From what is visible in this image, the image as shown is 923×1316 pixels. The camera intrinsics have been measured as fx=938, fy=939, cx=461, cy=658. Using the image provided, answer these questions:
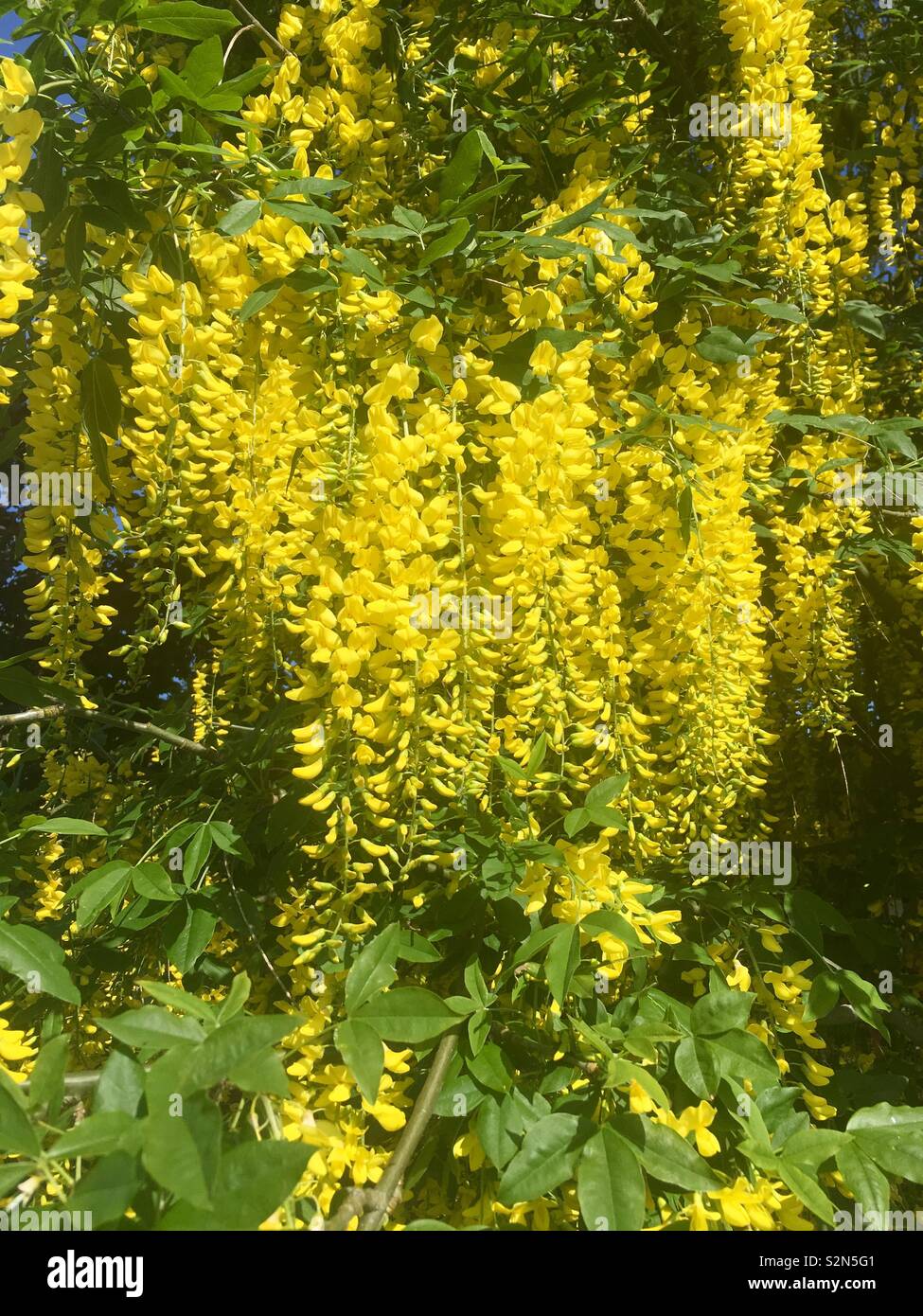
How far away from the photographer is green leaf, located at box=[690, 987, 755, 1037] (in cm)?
135

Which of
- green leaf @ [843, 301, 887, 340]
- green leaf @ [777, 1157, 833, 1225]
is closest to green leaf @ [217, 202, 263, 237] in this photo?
green leaf @ [777, 1157, 833, 1225]

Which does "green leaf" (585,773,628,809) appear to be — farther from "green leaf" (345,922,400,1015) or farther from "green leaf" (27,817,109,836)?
"green leaf" (27,817,109,836)

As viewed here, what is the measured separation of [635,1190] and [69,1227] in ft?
2.01

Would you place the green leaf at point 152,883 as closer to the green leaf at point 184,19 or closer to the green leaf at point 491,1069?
the green leaf at point 491,1069

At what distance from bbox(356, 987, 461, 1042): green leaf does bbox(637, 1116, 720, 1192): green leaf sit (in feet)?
0.93

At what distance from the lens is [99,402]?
6.24ft

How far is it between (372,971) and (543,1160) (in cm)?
31

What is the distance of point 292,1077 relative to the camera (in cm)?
139

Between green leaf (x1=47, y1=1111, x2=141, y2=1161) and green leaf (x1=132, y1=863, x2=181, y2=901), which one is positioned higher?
green leaf (x1=132, y1=863, x2=181, y2=901)

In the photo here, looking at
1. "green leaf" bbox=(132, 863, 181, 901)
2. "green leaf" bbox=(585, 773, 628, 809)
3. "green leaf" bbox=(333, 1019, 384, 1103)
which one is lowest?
"green leaf" bbox=(333, 1019, 384, 1103)

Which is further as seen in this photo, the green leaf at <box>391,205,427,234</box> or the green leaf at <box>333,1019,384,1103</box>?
the green leaf at <box>391,205,427,234</box>

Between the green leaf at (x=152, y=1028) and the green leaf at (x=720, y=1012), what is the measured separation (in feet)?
2.44

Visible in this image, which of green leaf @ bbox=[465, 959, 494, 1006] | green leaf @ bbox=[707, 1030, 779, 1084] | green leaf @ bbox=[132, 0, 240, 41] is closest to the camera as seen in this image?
green leaf @ bbox=[707, 1030, 779, 1084]
